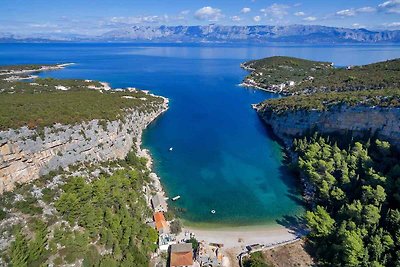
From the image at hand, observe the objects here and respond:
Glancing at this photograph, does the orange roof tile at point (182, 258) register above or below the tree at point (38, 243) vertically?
below

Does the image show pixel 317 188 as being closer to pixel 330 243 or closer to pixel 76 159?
pixel 330 243

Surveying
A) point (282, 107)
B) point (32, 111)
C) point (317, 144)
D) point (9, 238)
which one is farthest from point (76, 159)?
point (282, 107)

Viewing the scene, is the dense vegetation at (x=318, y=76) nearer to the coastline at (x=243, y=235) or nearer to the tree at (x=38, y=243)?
the coastline at (x=243, y=235)

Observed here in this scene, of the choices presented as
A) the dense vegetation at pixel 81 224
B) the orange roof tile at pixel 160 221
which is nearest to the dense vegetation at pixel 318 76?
the orange roof tile at pixel 160 221

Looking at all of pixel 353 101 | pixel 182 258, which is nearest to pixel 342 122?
pixel 353 101

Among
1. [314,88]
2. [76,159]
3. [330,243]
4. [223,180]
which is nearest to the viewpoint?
[330,243]

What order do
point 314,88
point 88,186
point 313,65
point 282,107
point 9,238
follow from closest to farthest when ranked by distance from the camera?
point 9,238
point 88,186
point 282,107
point 314,88
point 313,65

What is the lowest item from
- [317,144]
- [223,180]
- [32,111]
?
[223,180]
